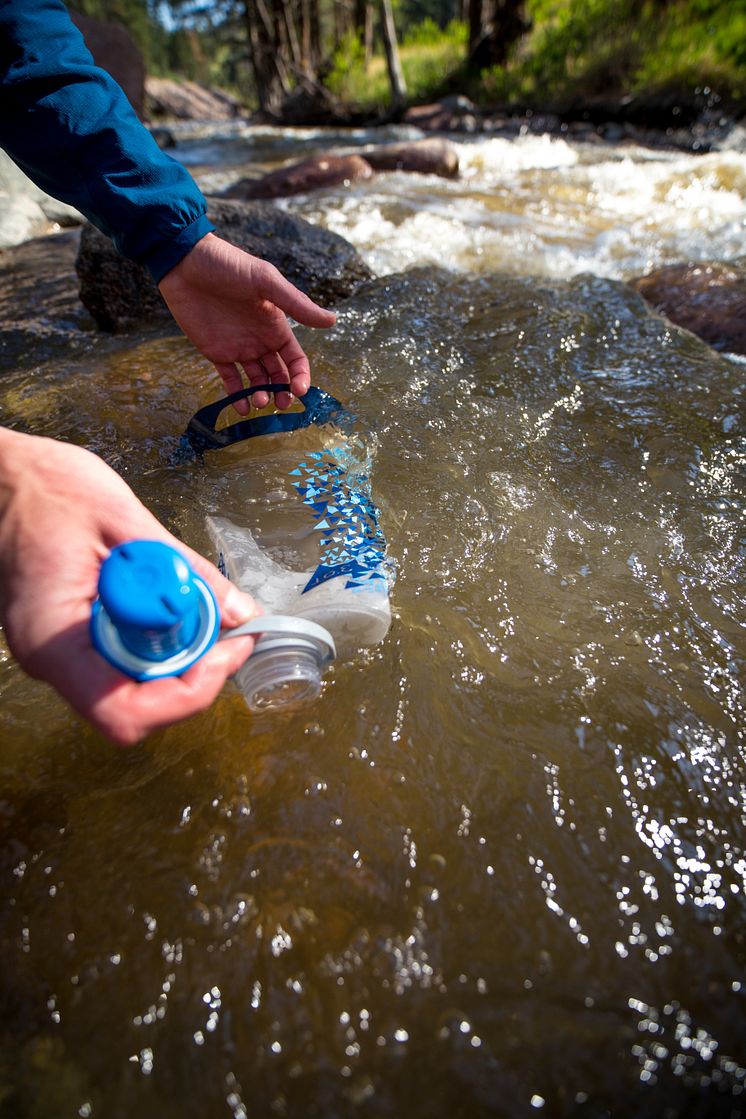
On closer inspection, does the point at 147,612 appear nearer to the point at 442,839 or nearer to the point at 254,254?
the point at 442,839

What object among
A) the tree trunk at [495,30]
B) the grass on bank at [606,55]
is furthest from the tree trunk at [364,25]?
the tree trunk at [495,30]

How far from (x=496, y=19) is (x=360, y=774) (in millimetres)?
17823

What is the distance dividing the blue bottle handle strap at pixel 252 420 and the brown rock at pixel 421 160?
596 centimetres

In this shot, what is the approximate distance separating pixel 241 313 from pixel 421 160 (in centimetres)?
612

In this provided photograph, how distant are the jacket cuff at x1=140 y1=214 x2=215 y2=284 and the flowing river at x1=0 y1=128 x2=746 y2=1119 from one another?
66cm

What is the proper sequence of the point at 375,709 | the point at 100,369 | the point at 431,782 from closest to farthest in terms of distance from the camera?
1. the point at 431,782
2. the point at 375,709
3. the point at 100,369

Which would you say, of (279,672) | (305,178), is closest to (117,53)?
(305,178)

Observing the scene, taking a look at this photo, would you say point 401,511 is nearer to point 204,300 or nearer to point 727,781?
point 204,300

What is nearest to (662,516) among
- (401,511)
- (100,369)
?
(401,511)

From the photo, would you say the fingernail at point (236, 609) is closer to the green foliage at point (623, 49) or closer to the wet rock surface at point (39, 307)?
the wet rock surface at point (39, 307)

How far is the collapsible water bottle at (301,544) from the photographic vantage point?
118 cm

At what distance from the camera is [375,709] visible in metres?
1.33

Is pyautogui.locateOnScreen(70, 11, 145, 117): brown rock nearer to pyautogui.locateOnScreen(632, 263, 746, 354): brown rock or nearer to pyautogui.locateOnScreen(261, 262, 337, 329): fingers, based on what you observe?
pyautogui.locateOnScreen(632, 263, 746, 354): brown rock

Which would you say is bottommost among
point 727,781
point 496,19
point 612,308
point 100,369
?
point 727,781
